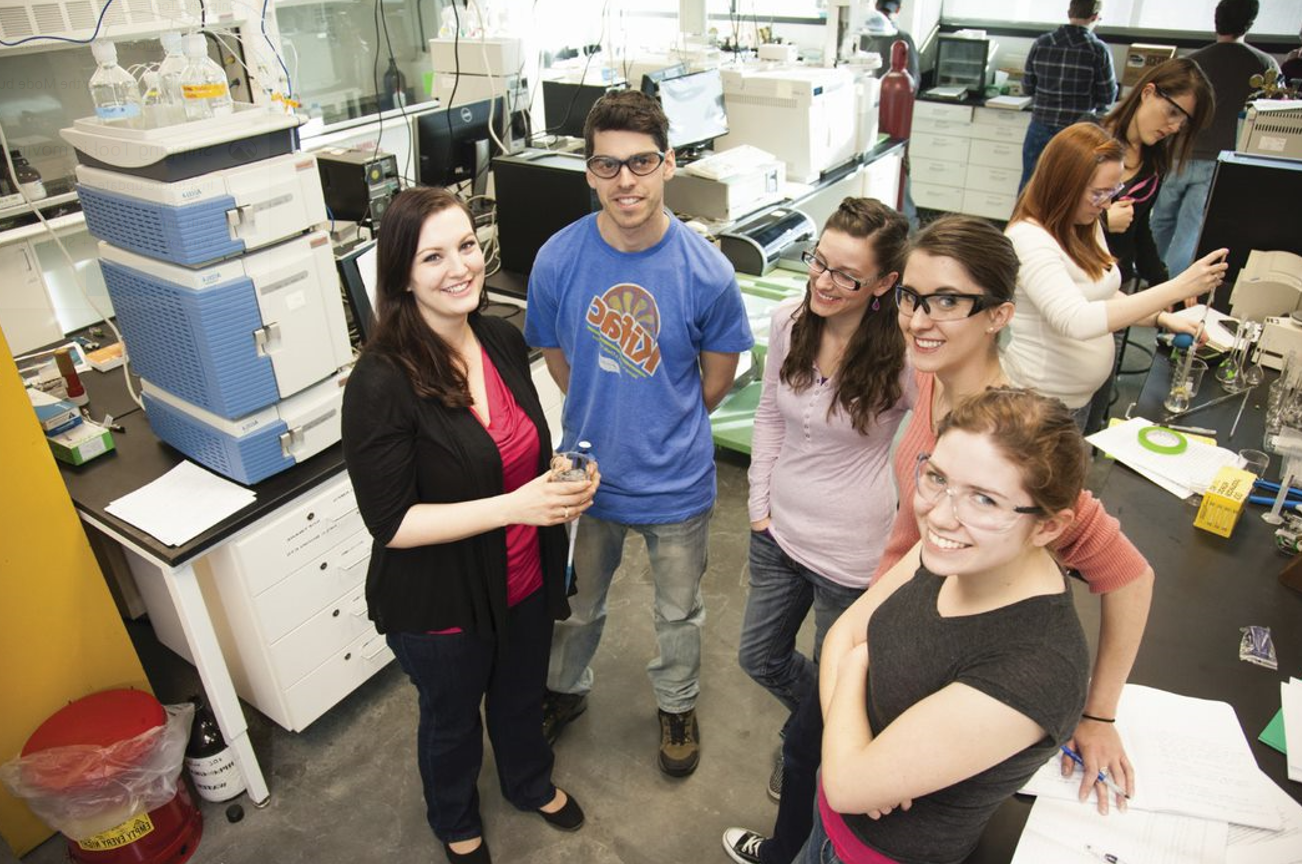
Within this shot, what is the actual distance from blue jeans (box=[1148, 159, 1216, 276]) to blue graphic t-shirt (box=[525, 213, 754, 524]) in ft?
10.7

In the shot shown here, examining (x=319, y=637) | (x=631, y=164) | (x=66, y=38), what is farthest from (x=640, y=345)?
(x=66, y=38)

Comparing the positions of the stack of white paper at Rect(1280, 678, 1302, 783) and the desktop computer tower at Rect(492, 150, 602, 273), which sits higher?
the desktop computer tower at Rect(492, 150, 602, 273)

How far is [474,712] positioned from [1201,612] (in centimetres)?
146

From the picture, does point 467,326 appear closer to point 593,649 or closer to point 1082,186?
point 593,649

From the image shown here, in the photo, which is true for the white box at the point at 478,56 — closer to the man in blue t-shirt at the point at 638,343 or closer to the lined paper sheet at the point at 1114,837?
the man in blue t-shirt at the point at 638,343

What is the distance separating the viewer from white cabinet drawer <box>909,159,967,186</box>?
5.79m

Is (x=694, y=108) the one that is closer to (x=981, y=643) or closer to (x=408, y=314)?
(x=408, y=314)

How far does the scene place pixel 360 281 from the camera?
2.15 metres

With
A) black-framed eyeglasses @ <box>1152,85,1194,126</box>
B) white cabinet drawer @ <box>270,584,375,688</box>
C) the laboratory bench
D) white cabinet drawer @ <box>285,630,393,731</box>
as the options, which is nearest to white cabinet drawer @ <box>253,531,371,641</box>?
white cabinet drawer @ <box>270,584,375,688</box>

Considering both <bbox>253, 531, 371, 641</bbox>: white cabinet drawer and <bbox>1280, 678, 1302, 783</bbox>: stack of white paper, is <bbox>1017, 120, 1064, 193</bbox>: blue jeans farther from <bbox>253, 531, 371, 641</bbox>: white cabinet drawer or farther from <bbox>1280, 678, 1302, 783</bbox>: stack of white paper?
<bbox>253, 531, 371, 641</bbox>: white cabinet drawer

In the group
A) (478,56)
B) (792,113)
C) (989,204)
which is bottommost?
(989,204)

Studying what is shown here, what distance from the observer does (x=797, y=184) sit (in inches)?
158

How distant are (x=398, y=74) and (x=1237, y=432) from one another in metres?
5.15

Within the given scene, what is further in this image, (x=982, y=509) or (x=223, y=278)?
(x=223, y=278)
